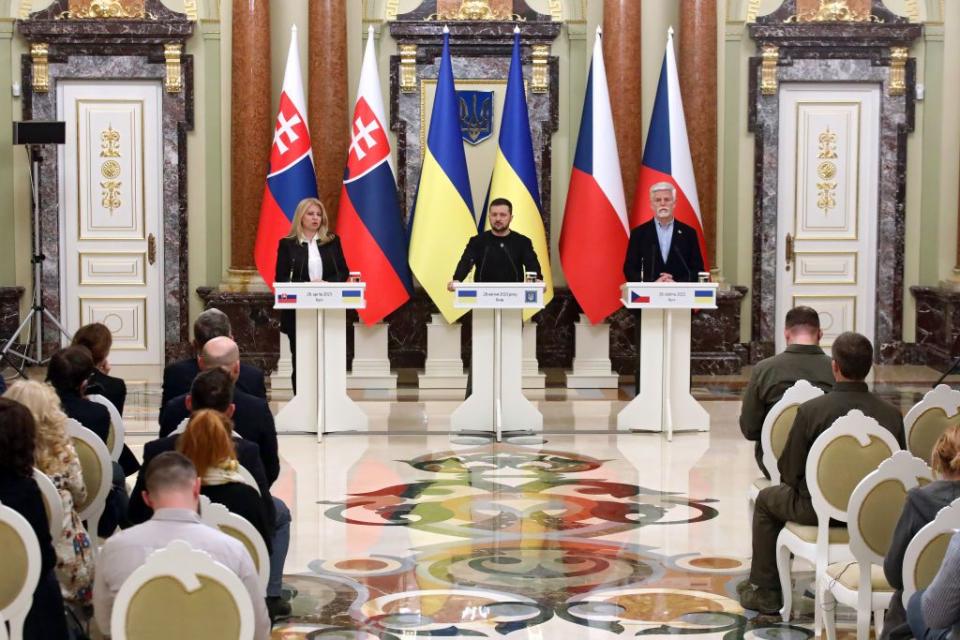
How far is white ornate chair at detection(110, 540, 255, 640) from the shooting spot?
3830mm

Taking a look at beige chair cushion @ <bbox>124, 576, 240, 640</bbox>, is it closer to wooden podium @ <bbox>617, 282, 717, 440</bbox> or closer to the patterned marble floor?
the patterned marble floor

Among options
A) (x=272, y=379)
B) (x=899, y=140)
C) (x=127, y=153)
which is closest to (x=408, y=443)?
(x=272, y=379)

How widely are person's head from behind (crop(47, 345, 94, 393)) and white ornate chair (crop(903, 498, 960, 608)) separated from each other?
332 cm

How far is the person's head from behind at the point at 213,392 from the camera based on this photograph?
17.5 ft

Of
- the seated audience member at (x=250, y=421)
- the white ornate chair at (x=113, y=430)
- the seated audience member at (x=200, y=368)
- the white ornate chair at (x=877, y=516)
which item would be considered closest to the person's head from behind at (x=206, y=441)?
the seated audience member at (x=250, y=421)

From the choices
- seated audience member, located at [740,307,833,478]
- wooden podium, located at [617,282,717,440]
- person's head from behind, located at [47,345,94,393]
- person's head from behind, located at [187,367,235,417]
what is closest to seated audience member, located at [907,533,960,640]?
person's head from behind, located at [187,367,235,417]

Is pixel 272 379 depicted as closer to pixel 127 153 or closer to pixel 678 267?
pixel 127 153

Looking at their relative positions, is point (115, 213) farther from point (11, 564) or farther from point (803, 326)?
point (11, 564)

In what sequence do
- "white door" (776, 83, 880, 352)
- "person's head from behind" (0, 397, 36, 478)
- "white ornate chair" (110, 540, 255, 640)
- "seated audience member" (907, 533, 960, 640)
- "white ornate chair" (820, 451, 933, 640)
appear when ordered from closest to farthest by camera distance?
"white ornate chair" (110, 540, 255, 640), "seated audience member" (907, 533, 960, 640), "person's head from behind" (0, 397, 36, 478), "white ornate chair" (820, 451, 933, 640), "white door" (776, 83, 880, 352)

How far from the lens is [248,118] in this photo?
12945 mm

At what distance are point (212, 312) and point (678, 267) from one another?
13.7 feet

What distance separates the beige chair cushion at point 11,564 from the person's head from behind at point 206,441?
0.68 metres

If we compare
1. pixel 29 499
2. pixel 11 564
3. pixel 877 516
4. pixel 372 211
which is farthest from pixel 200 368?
pixel 372 211

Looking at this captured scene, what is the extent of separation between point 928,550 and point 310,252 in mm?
6256
